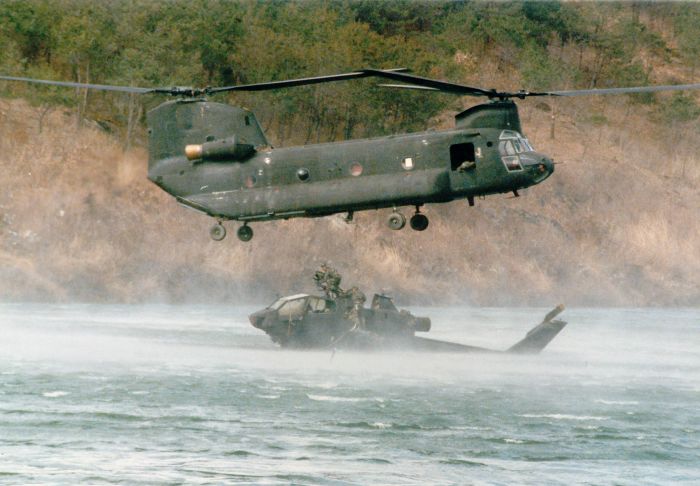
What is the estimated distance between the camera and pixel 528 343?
6138 centimetres

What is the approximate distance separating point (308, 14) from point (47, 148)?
1144 inches

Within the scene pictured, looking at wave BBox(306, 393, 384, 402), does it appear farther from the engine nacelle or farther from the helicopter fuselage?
the engine nacelle

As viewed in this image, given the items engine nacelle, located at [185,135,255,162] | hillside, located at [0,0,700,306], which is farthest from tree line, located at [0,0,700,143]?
engine nacelle, located at [185,135,255,162]

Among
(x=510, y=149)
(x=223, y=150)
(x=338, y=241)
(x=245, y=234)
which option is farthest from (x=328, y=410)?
(x=338, y=241)

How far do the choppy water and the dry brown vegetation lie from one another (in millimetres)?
15784

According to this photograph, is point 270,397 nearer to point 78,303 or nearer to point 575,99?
point 78,303

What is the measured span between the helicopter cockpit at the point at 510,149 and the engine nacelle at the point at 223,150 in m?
8.09

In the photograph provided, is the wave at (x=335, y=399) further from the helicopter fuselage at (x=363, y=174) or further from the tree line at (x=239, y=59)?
the tree line at (x=239, y=59)

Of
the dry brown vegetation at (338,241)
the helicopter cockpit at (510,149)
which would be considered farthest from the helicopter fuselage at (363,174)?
the dry brown vegetation at (338,241)

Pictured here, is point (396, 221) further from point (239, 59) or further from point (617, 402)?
point (239, 59)

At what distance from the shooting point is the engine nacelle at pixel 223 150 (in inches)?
1823

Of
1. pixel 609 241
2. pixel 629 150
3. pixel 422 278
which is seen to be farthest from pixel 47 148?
pixel 629 150

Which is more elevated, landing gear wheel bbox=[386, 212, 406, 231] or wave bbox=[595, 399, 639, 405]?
landing gear wheel bbox=[386, 212, 406, 231]

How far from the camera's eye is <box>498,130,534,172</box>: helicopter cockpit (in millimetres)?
44406
